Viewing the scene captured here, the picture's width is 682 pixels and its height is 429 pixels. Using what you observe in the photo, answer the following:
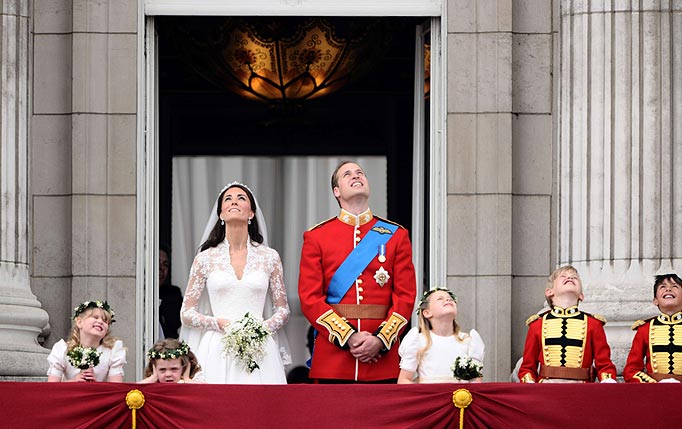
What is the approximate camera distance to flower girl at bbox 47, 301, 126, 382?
40.5ft

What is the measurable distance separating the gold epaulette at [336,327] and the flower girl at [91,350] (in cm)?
146

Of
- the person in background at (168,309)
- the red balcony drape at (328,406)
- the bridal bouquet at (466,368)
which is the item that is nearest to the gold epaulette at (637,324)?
the bridal bouquet at (466,368)

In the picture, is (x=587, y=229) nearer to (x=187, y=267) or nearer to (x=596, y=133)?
(x=596, y=133)

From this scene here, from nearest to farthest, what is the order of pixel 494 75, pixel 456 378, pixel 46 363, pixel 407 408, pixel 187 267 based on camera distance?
pixel 407 408
pixel 456 378
pixel 46 363
pixel 494 75
pixel 187 267

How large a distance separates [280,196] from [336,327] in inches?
373

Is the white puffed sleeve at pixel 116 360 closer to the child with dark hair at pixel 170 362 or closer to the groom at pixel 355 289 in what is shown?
the child with dark hair at pixel 170 362

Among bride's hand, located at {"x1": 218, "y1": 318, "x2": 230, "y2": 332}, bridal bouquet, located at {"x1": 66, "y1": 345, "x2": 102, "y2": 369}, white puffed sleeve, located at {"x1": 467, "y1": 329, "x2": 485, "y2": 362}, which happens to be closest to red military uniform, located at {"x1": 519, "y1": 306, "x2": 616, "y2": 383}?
white puffed sleeve, located at {"x1": 467, "y1": 329, "x2": 485, "y2": 362}

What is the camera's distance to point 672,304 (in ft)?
42.1

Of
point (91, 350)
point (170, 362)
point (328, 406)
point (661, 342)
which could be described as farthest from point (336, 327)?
point (661, 342)

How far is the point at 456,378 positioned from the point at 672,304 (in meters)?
1.72

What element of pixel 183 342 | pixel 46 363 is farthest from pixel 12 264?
pixel 183 342

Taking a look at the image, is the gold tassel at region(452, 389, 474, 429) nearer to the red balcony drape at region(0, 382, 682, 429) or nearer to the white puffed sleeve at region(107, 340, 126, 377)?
the red balcony drape at region(0, 382, 682, 429)

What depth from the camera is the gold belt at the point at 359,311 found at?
42.9 ft

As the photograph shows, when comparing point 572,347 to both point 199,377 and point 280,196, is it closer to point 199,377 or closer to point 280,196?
point 199,377
